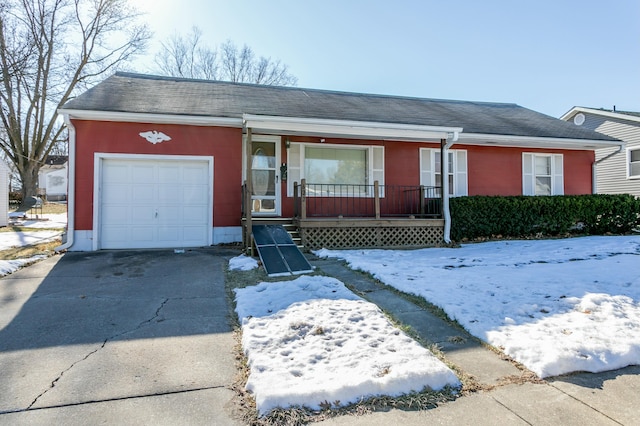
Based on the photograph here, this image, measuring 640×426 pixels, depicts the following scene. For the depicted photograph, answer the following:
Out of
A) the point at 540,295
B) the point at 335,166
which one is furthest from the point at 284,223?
the point at 540,295

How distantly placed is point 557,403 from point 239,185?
767cm

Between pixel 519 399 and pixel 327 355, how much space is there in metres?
1.32

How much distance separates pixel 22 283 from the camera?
517cm

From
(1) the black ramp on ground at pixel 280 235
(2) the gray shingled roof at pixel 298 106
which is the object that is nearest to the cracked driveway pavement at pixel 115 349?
(1) the black ramp on ground at pixel 280 235

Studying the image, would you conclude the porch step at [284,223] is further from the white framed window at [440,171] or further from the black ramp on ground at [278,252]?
the white framed window at [440,171]

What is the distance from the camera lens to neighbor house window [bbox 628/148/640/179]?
15445mm

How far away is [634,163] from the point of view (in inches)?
615

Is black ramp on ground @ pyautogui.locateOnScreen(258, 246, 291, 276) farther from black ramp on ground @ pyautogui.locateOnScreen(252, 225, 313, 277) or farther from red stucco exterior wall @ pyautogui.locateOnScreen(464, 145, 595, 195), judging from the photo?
red stucco exterior wall @ pyautogui.locateOnScreen(464, 145, 595, 195)

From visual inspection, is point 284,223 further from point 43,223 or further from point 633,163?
point 633,163

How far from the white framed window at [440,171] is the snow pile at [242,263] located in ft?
19.3

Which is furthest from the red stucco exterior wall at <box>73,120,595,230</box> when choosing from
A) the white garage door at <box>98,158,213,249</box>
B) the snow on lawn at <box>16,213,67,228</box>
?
the snow on lawn at <box>16,213,67,228</box>

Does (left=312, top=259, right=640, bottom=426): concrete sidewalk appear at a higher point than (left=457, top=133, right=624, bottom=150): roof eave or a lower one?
lower

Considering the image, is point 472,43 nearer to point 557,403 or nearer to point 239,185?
point 239,185

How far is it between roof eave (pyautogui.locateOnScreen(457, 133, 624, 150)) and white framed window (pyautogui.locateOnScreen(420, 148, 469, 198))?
0.51 meters
